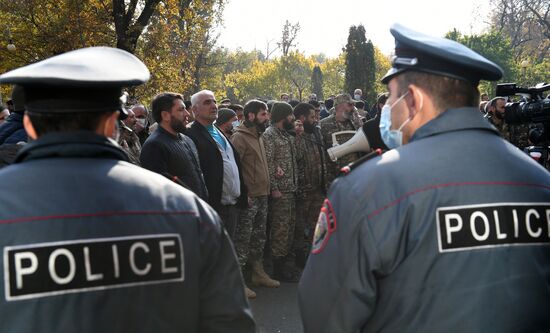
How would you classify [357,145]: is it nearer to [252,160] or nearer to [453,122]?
[252,160]

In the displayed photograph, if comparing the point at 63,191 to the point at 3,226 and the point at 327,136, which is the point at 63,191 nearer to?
the point at 3,226

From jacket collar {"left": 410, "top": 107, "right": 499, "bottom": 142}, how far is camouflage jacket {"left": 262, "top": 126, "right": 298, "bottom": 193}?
483cm

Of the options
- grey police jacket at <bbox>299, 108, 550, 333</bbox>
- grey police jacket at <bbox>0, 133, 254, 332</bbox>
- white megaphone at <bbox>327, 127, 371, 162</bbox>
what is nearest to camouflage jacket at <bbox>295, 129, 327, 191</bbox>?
white megaphone at <bbox>327, 127, 371, 162</bbox>

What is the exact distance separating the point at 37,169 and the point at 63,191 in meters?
0.11

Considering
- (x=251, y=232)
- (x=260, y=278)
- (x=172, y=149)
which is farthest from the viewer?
(x=260, y=278)

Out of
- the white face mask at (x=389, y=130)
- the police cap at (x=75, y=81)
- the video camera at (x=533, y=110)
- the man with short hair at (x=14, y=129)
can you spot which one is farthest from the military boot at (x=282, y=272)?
the police cap at (x=75, y=81)

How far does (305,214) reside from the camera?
742 centimetres

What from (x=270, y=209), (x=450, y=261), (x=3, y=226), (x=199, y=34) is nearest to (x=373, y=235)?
(x=450, y=261)

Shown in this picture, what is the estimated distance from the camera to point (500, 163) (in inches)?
75.3

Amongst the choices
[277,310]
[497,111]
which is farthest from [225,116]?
[497,111]

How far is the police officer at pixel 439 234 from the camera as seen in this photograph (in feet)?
5.95

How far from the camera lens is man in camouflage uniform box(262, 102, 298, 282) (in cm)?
681

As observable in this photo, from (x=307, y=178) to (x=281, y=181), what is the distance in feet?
1.65

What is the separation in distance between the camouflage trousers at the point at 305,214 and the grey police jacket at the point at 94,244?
5506 millimetres
